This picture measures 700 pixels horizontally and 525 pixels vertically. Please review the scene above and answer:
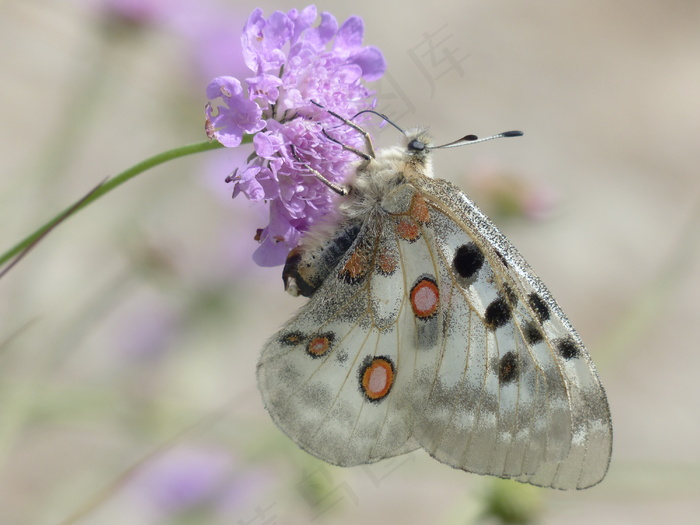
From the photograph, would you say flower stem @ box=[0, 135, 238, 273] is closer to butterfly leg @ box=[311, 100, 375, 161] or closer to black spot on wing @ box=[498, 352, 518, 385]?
butterfly leg @ box=[311, 100, 375, 161]

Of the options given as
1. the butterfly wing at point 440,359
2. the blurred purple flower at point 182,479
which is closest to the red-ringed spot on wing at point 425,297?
the butterfly wing at point 440,359

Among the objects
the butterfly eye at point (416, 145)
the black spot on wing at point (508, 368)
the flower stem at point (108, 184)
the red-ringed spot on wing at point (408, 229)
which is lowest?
the black spot on wing at point (508, 368)

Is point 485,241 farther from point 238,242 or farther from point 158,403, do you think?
point 238,242

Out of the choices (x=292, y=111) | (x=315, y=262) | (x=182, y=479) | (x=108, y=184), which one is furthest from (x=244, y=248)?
(x=108, y=184)

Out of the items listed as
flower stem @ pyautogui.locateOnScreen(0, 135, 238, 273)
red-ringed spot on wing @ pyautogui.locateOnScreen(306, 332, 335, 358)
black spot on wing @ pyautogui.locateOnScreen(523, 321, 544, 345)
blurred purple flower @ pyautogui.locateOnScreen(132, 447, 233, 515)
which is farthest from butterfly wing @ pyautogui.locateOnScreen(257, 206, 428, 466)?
blurred purple flower @ pyautogui.locateOnScreen(132, 447, 233, 515)

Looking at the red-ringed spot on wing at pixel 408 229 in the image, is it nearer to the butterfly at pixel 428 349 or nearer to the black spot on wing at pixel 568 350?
the butterfly at pixel 428 349

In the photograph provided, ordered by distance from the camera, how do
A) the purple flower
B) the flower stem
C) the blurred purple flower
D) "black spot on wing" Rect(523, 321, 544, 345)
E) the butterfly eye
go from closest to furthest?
the flower stem → the purple flower → "black spot on wing" Rect(523, 321, 544, 345) → the butterfly eye → the blurred purple flower

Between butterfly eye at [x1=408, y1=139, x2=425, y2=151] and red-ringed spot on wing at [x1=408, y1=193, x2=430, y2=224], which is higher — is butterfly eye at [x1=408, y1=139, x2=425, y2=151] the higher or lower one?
the higher one

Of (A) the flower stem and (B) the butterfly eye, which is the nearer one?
(A) the flower stem
